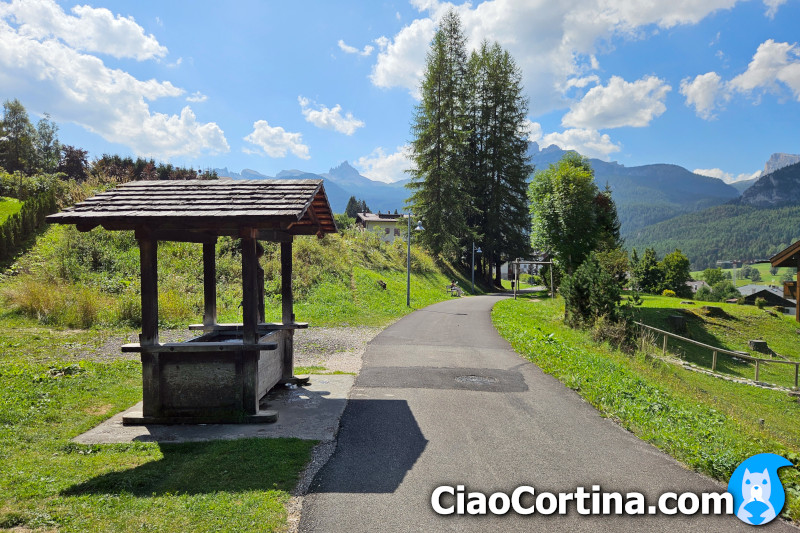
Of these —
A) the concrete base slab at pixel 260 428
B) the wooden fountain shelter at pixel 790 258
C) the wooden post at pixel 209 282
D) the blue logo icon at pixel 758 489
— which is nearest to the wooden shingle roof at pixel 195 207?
the wooden post at pixel 209 282

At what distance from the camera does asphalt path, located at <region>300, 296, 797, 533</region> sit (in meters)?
4.40

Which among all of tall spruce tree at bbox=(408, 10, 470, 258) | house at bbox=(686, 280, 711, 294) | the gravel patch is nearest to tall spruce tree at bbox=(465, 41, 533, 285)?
tall spruce tree at bbox=(408, 10, 470, 258)

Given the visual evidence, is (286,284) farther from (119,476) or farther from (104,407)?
(119,476)

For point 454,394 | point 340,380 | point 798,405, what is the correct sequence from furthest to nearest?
1. point 798,405
2. point 340,380
3. point 454,394

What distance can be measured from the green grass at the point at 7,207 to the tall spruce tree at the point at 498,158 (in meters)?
38.2

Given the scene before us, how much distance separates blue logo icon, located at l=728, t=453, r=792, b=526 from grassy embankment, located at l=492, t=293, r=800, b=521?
0.31 ft

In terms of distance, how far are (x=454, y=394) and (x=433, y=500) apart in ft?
13.5

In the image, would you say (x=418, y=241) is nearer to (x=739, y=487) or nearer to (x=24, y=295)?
(x=24, y=295)

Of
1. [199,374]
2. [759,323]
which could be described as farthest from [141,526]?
[759,323]

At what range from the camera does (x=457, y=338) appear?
15.9 m

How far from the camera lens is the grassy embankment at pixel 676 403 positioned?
5926mm

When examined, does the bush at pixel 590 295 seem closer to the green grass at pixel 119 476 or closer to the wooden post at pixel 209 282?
the wooden post at pixel 209 282

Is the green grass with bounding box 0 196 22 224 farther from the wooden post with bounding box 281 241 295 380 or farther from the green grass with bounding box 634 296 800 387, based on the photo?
the green grass with bounding box 634 296 800 387

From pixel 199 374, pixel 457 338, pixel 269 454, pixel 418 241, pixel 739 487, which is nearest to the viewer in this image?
pixel 739 487
